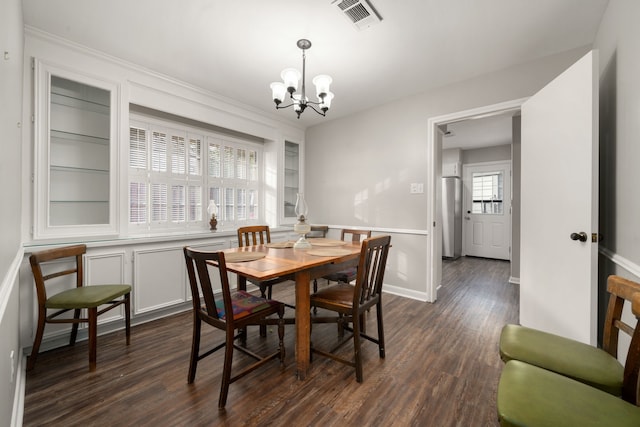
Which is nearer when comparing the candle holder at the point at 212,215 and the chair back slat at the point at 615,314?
the chair back slat at the point at 615,314

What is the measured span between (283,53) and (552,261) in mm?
2829

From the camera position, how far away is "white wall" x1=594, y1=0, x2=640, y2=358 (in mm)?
1413

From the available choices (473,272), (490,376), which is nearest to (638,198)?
(490,376)

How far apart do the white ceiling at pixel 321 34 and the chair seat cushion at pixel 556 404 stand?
88.9 inches

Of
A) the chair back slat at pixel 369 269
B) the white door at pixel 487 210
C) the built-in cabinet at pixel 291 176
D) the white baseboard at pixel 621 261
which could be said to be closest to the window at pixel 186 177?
the built-in cabinet at pixel 291 176

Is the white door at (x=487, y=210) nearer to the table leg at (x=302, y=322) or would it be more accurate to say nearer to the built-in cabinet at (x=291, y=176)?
the built-in cabinet at (x=291, y=176)

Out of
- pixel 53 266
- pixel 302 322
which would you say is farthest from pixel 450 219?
pixel 53 266

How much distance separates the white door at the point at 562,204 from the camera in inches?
66.6

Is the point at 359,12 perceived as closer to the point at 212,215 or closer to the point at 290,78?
the point at 290,78

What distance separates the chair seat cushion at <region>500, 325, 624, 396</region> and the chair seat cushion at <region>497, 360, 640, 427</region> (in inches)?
5.1

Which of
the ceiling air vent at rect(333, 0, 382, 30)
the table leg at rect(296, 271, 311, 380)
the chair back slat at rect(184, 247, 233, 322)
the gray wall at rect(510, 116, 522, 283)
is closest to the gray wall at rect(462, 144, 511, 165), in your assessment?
the gray wall at rect(510, 116, 522, 283)

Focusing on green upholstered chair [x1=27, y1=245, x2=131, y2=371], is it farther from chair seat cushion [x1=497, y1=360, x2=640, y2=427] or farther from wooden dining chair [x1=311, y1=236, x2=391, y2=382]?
chair seat cushion [x1=497, y1=360, x2=640, y2=427]

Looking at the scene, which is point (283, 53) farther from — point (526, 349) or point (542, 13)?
point (526, 349)

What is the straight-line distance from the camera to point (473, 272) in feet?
15.3
